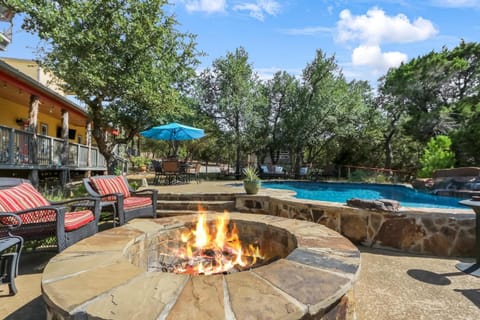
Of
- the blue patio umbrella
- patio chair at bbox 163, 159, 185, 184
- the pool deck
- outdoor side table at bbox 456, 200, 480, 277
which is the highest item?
the blue patio umbrella

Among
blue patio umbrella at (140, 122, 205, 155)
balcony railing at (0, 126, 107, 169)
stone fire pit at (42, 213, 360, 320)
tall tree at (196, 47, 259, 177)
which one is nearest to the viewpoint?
stone fire pit at (42, 213, 360, 320)

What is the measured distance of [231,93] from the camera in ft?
47.3

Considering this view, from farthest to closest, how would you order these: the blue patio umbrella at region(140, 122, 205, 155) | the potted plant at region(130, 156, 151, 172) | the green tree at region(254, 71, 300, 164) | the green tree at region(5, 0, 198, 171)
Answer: the potted plant at region(130, 156, 151, 172), the green tree at region(254, 71, 300, 164), the blue patio umbrella at region(140, 122, 205, 155), the green tree at region(5, 0, 198, 171)

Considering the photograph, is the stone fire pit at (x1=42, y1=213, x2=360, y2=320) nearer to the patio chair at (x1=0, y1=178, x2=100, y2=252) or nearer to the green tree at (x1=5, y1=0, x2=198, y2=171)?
the patio chair at (x1=0, y1=178, x2=100, y2=252)

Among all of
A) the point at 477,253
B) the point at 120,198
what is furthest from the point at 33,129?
the point at 477,253

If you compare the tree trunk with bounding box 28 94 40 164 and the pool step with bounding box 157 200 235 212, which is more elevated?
the tree trunk with bounding box 28 94 40 164

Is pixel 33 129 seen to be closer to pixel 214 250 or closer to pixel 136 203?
pixel 136 203

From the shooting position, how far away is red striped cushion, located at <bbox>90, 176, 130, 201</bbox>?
14.5ft

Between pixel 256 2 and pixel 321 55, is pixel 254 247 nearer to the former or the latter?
pixel 256 2

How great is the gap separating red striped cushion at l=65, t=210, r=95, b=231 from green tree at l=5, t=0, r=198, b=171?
5458 millimetres

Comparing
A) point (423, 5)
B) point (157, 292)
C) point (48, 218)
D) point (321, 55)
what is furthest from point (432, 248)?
point (321, 55)

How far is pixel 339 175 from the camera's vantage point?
619 inches

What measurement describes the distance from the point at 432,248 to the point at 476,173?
6.99 metres

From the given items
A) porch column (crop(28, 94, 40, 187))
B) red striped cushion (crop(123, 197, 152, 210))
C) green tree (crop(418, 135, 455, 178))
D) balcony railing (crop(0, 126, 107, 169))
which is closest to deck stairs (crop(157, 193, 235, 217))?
red striped cushion (crop(123, 197, 152, 210))
